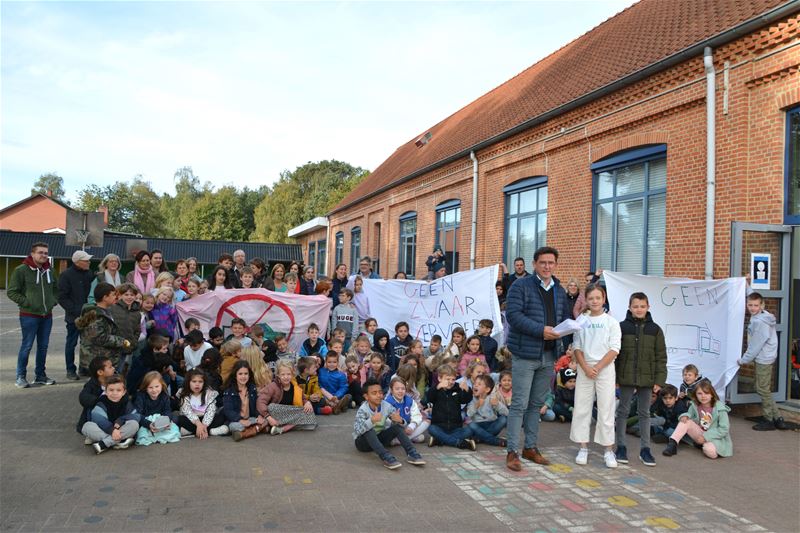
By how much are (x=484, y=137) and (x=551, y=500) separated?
13.6 metres

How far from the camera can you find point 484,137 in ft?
57.0

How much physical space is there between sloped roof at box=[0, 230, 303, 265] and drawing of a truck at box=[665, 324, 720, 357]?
134ft

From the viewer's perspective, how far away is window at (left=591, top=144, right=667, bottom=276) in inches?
439

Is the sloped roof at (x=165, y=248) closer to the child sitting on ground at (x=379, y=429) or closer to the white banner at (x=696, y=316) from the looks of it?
the white banner at (x=696, y=316)

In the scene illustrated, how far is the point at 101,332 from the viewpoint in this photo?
24.6 ft

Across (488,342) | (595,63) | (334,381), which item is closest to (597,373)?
(488,342)

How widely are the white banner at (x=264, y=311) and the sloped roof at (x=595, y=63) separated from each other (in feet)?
23.2

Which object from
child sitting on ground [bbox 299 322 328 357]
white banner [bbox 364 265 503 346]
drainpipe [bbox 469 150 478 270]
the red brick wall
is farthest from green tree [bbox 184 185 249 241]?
child sitting on ground [bbox 299 322 328 357]

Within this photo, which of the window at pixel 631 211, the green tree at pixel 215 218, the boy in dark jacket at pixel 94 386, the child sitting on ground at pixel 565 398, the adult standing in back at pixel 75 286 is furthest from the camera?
the green tree at pixel 215 218

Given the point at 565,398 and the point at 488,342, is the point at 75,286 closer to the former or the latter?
the point at 488,342

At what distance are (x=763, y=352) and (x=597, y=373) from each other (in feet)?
11.0

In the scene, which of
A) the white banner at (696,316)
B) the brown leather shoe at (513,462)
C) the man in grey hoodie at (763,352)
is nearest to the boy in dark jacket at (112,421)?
the brown leather shoe at (513,462)

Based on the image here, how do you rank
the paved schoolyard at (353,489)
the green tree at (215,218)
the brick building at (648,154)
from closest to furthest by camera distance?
the paved schoolyard at (353,489) < the brick building at (648,154) < the green tree at (215,218)

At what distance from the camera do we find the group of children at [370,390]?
20.2 ft
